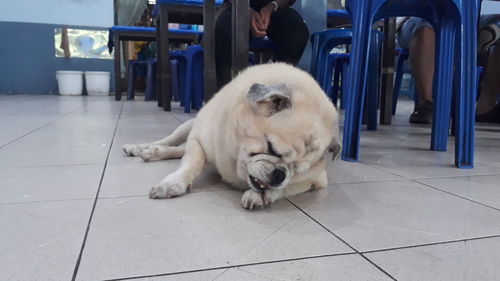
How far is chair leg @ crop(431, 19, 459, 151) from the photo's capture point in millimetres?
2168

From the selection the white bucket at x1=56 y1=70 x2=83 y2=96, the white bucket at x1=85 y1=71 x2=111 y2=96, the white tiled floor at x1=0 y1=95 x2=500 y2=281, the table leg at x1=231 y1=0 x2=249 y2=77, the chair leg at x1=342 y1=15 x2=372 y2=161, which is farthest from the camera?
the white bucket at x1=85 y1=71 x2=111 y2=96

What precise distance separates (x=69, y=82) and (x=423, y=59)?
6.20 metres

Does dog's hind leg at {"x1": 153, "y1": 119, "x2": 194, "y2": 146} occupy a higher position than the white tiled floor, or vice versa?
dog's hind leg at {"x1": 153, "y1": 119, "x2": 194, "y2": 146}

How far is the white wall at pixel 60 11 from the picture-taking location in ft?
23.8

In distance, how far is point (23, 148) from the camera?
196 centimetres

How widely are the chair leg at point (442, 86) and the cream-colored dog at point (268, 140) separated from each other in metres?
1.16

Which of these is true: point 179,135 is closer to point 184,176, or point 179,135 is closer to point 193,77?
point 184,176

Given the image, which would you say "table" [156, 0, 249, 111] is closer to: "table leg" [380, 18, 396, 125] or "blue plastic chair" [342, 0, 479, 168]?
"blue plastic chair" [342, 0, 479, 168]

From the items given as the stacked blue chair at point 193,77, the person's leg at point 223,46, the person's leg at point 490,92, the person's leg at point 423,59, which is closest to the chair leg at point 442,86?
the person's leg at point 423,59

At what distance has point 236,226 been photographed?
991 mm

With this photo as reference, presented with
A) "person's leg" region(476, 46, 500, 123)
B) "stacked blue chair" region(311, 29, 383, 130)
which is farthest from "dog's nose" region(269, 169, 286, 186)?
"person's leg" region(476, 46, 500, 123)

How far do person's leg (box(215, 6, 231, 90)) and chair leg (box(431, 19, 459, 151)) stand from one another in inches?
53.1

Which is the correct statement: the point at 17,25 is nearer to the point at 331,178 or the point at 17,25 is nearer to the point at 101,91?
the point at 101,91

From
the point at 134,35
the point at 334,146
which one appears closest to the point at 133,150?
the point at 334,146
